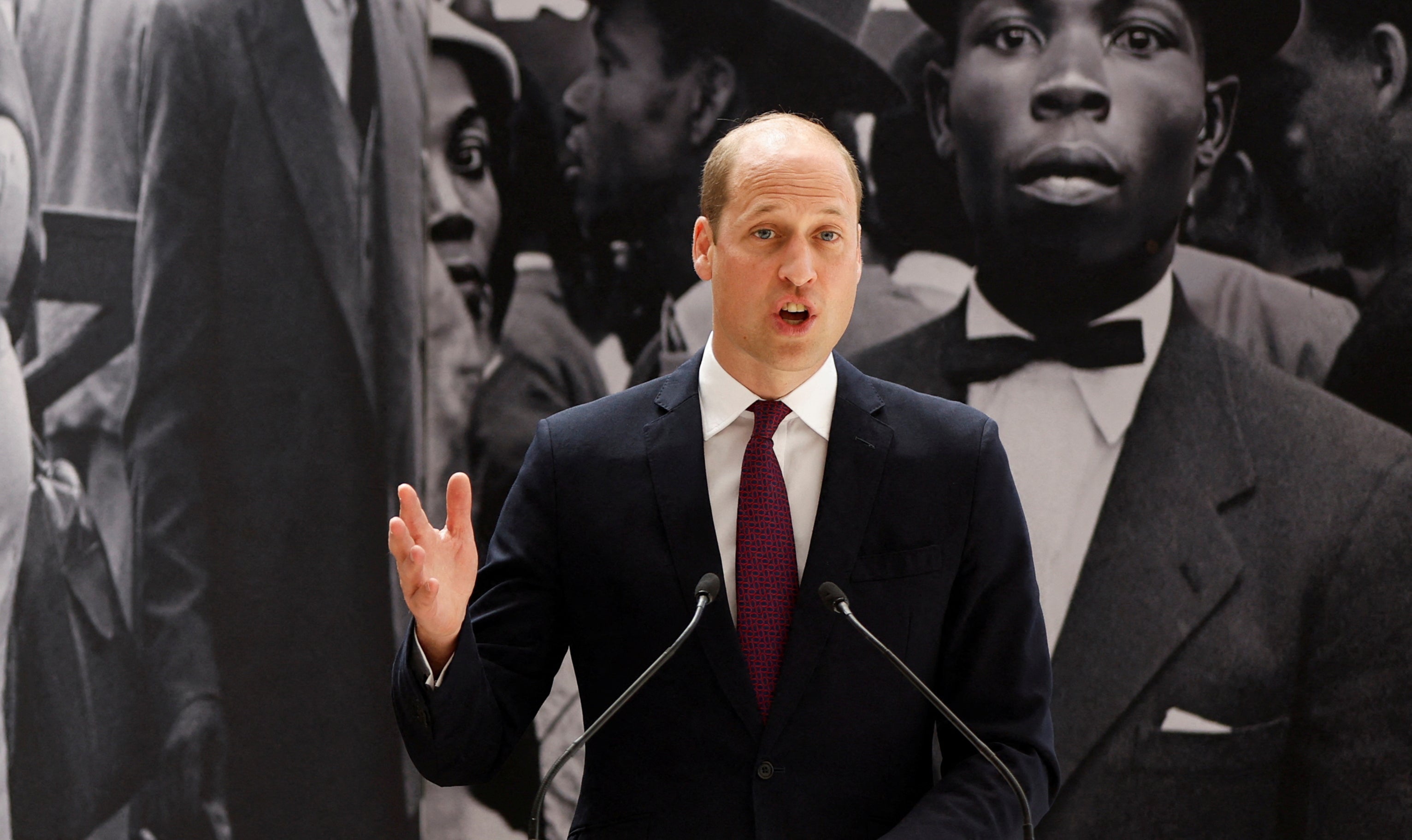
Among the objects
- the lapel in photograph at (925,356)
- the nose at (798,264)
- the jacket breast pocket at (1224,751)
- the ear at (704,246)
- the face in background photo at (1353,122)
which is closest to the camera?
the nose at (798,264)

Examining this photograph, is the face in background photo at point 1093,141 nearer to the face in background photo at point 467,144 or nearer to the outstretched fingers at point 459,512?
the face in background photo at point 467,144

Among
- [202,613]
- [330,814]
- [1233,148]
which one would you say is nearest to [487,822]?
[330,814]

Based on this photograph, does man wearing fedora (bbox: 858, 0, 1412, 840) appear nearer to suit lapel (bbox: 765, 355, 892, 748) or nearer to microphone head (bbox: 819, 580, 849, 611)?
suit lapel (bbox: 765, 355, 892, 748)

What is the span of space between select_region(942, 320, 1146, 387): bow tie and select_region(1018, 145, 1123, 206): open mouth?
0.32 m

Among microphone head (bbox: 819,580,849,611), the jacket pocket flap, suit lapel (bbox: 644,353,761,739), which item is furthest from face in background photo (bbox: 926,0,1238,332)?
the jacket pocket flap

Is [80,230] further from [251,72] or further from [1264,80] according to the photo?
[1264,80]

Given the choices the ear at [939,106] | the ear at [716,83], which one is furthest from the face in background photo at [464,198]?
the ear at [939,106]

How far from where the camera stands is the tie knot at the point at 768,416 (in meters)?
1.41

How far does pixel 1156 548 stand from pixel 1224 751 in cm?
49

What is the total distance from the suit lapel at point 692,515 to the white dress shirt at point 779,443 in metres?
0.02

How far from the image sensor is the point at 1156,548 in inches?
109

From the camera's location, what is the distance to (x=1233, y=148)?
2838 mm

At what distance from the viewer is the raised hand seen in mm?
1194

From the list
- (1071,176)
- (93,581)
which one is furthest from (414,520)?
(93,581)
